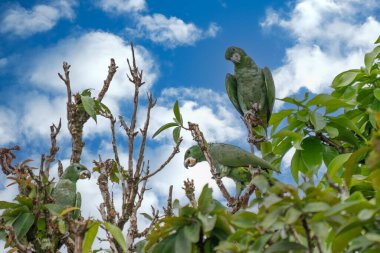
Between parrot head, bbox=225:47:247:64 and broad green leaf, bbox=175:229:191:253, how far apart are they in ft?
14.7

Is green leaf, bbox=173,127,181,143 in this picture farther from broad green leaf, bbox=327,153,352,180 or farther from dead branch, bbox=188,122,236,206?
broad green leaf, bbox=327,153,352,180

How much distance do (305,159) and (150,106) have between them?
1.29 m

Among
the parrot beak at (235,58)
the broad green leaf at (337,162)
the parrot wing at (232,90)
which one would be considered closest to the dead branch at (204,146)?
the broad green leaf at (337,162)

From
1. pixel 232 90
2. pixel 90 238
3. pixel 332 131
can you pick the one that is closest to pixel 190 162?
pixel 332 131

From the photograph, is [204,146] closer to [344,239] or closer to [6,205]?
[6,205]

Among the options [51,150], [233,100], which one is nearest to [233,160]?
[51,150]

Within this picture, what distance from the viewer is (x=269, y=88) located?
5.35 meters

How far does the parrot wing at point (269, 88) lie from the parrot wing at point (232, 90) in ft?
1.28

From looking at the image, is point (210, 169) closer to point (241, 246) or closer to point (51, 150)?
point (51, 150)

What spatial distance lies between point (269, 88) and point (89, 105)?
208cm

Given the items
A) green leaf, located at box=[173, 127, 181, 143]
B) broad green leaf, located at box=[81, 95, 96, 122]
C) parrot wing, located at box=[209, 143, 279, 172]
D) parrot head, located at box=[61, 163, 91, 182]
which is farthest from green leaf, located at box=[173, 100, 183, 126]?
parrot head, located at box=[61, 163, 91, 182]

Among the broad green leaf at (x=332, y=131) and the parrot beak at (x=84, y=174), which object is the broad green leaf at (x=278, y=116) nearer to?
the broad green leaf at (x=332, y=131)

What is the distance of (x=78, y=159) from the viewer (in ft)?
14.9

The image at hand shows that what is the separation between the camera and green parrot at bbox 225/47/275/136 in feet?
17.4
